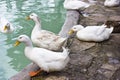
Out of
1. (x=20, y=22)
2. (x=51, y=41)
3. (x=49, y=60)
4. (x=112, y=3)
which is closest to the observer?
(x=49, y=60)

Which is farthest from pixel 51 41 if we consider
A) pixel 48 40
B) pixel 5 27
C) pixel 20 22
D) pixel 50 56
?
pixel 20 22

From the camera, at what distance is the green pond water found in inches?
238

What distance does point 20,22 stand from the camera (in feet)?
28.9

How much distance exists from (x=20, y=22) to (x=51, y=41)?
395 centimetres

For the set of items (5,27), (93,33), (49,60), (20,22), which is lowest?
(20,22)

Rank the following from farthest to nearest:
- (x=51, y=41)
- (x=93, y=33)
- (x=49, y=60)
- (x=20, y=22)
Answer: (x=20, y=22), (x=93, y=33), (x=51, y=41), (x=49, y=60)

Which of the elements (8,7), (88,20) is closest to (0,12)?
(8,7)

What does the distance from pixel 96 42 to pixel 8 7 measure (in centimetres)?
582

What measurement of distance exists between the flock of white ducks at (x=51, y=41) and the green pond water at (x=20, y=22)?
771 millimetres

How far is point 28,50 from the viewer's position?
4.25 meters

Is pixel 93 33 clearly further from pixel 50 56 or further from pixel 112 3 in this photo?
pixel 112 3

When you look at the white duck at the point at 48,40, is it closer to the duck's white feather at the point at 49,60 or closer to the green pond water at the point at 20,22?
the duck's white feather at the point at 49,60

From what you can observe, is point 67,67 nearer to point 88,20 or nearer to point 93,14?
point 88,20

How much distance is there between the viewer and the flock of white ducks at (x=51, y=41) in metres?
4.13
